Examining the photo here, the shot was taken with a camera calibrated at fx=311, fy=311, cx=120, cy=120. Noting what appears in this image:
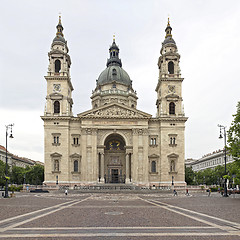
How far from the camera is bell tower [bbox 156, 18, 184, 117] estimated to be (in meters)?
70.4

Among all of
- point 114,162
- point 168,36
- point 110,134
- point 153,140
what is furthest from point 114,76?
point 153,140

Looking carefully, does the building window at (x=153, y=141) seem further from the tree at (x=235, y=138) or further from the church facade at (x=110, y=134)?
the tree at (x=235, y=138)

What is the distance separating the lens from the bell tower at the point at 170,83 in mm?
70438

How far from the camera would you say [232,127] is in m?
35.8

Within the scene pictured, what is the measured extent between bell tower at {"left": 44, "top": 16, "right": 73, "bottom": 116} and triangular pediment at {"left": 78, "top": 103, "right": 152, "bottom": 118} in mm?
5399

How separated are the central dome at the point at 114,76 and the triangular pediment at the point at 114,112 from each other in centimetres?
2055

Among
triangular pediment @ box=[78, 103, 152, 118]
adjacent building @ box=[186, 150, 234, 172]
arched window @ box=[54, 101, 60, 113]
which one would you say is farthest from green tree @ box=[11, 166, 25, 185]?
adjacent building @ box=[186, 150, 234, 172]

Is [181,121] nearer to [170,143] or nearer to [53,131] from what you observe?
[170,143]

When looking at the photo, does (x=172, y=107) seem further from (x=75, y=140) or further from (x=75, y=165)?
(x=75, y=165)

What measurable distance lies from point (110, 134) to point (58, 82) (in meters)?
16.5

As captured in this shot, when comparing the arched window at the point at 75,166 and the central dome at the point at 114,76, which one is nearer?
the arched window at the point at 75,166

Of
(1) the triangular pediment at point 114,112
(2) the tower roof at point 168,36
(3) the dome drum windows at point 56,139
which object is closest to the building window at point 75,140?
(3) the dome drum windows at point 56,139

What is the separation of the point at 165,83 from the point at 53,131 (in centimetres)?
2737

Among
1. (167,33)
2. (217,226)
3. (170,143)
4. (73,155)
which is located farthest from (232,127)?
(167,33)
